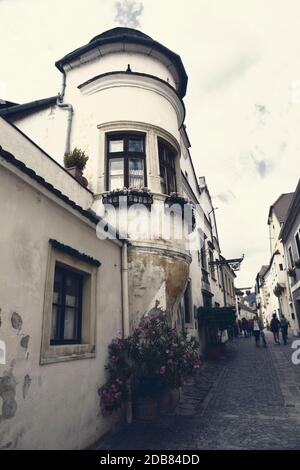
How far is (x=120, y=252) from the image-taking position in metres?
6.67

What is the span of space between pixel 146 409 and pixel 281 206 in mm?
24032

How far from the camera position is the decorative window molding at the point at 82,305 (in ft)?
13.1

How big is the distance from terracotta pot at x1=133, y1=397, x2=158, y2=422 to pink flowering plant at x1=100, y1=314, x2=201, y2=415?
13 centimetres

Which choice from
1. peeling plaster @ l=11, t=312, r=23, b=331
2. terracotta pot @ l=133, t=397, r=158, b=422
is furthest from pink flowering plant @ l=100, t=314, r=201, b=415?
peeling plaster @ l=11, t=312, r=23, b=331

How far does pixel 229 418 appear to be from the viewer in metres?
6.20

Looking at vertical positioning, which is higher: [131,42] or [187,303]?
[131,42]

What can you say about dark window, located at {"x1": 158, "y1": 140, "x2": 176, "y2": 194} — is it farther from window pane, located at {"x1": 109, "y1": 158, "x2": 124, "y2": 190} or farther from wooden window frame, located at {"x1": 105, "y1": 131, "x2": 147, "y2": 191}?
window pane, located at {"x1": 109, "y1": 158, "x2": 124, "y2": 190}

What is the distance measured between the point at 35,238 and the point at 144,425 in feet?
13.5

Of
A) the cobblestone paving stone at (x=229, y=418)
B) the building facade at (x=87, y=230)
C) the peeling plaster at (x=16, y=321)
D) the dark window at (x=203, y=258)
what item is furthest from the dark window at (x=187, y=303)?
the peeling plaster at (x=16, y=321)

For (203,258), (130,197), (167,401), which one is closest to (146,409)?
(167,401)

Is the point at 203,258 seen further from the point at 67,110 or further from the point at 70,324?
the point at 70,324

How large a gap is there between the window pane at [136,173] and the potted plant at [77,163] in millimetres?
1093
